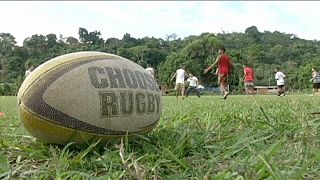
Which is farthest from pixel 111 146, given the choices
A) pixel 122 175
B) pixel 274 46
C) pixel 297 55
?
pixel 274 46

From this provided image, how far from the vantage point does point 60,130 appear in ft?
8.57

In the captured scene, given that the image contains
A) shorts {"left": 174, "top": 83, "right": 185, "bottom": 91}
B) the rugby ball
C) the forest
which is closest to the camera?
the rugby ball

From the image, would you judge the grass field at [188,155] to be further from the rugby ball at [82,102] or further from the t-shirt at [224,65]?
the t-shirt at [224,65]

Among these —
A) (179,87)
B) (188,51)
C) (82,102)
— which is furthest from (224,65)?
(188,51)

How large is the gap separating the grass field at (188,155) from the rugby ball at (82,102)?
0.31ft

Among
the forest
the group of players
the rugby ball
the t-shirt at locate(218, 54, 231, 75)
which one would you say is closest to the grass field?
the rugby ball

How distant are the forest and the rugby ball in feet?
204

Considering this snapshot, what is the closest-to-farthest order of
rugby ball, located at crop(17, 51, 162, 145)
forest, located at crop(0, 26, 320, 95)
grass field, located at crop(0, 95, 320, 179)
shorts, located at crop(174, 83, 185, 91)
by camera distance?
grass field, located at crop(0, 95, 320, 179), rugby ball, located at crop(17, 51, 162, 145), shorts, located at crop(174, 83, 185, 91), forest, located at crop(0, 26, 320, 95)

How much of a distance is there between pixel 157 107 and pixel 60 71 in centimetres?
67

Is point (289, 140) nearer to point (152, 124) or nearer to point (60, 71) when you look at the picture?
point (152, 124)

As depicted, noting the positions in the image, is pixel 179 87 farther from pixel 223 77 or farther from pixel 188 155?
pixel 188 155

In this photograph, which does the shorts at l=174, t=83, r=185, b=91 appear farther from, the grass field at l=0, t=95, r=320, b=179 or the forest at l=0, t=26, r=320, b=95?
the forest at l=0, t=26, r=320, b=95

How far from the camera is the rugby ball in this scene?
261 centimetres

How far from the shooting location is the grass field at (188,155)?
1954 millimetres
